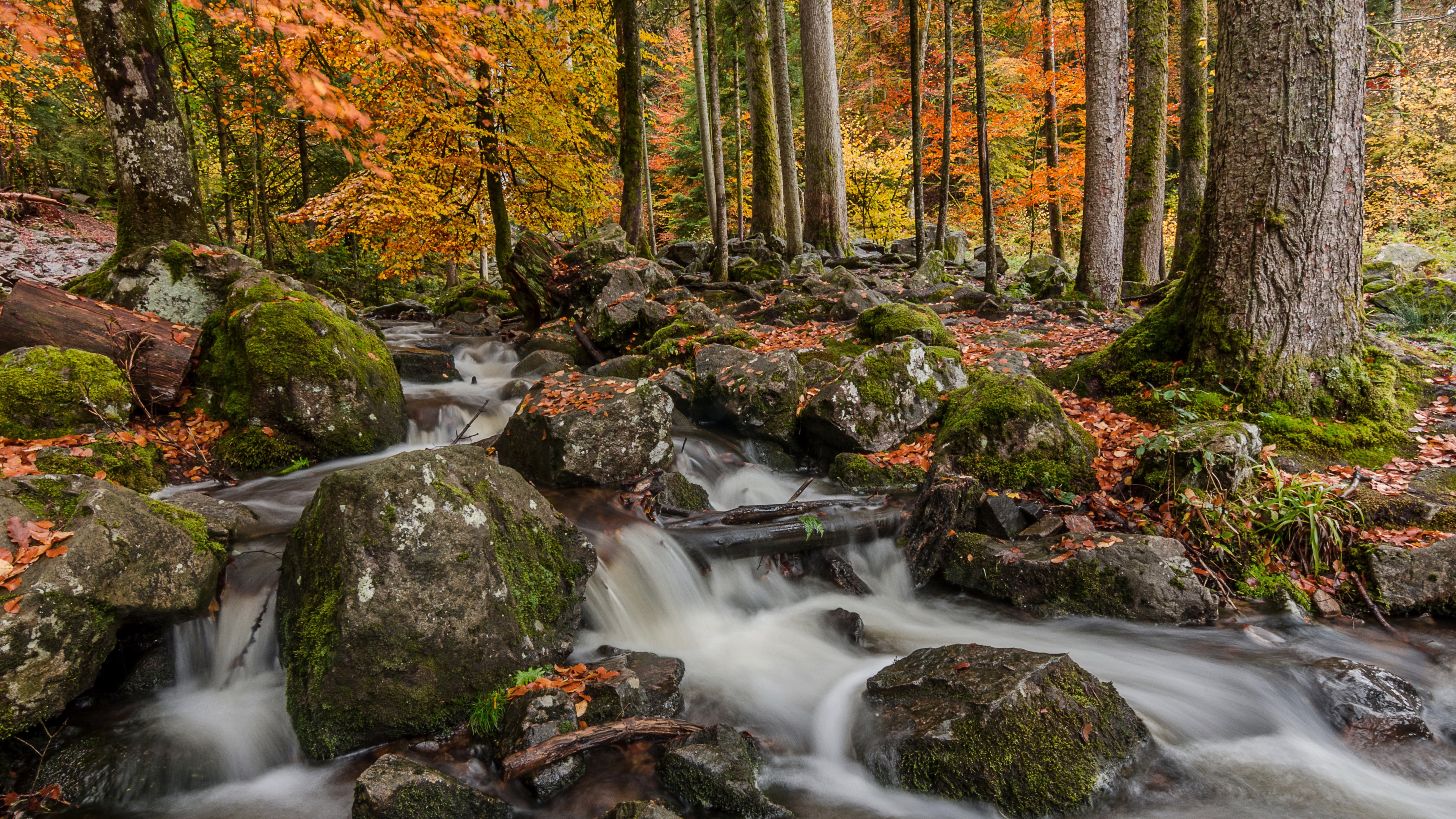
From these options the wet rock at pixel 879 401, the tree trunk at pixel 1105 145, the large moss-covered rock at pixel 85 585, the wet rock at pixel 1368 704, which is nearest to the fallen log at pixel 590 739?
the large moss-covered rock at pixel 85 585

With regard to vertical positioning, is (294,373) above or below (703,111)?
below

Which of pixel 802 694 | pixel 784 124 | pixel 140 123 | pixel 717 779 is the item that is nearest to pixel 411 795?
pixel 717 779

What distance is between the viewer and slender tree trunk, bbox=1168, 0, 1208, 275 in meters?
11.0

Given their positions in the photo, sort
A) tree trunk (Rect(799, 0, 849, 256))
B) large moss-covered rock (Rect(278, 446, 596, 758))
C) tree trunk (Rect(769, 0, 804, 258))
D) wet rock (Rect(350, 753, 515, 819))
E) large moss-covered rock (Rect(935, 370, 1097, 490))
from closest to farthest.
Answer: wet rock (Rect(350, 753, 515, 819)) < large moss-covered rock (Rect(278, 446, 596, 758)) < large moss-covered rock (Rect(935, 370, 1097, 490)) < tree trunk (Rect(799, 0, 849, 256)) < tree trunk (Rect(769, 0, 804, 258))

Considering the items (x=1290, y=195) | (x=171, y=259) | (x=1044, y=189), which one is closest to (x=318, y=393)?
(x=171, y=259)

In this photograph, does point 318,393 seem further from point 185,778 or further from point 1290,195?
point 1290,195

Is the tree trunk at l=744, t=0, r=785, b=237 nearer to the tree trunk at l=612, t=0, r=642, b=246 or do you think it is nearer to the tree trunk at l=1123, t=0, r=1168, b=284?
the tree trunk at l=612, t=0, r=642, b=246

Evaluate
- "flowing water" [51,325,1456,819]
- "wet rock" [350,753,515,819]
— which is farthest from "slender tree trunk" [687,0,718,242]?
"wet rock" [350,753,515,819]

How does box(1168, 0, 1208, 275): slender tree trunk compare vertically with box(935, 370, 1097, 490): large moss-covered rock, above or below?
above

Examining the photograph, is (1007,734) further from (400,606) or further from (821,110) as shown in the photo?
(821,110)

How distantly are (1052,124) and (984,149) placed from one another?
8272 mm

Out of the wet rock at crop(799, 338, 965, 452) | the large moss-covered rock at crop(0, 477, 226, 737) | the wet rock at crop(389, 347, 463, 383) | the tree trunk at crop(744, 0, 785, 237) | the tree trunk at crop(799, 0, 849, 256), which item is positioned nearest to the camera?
the large moss-covered rock at crop(0, 477, 226, 737)

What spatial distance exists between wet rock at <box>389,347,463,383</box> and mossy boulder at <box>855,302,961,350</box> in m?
5.84

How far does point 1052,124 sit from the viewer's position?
16516 millimetres
